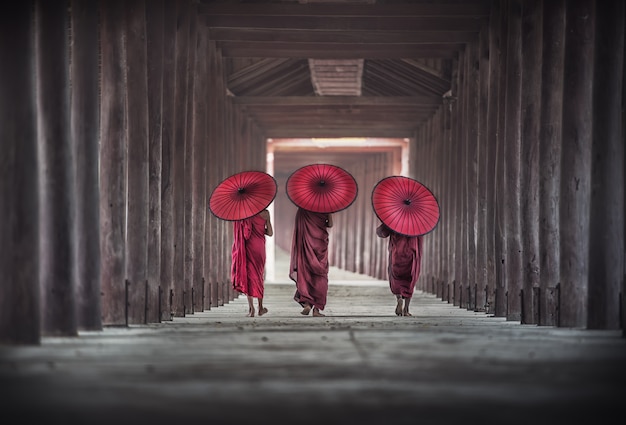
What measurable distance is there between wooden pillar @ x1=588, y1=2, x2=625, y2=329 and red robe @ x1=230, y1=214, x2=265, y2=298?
182 inches

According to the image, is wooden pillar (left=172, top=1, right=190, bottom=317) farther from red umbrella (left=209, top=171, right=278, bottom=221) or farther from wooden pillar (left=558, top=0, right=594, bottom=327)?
wooden pillar (left=558, top=0, right=594, bottom=327)

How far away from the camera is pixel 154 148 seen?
436 inches

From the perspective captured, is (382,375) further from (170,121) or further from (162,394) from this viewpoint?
(170,121)

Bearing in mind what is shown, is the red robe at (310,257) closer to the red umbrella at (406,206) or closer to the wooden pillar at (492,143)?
the red umbrella at (406,206)

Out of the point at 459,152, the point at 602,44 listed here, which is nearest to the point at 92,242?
the point at 602,44

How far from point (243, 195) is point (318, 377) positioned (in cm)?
635

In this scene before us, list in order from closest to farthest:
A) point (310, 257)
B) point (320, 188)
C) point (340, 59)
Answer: point (320, 188), point (310, 257), point (340, 59)

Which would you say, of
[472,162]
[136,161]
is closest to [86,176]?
[136,161]

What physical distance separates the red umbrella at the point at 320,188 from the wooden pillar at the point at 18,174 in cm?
492

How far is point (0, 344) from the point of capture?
727 cm

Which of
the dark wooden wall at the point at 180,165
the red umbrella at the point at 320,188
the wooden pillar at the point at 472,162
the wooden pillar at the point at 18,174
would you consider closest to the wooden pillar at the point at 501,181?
the dark wooden wall at the point at 180,165

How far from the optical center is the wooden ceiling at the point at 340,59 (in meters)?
14.5

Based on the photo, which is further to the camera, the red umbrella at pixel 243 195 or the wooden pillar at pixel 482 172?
the wooden pillar at pixel 482 172

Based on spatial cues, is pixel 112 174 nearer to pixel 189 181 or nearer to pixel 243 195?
pixel 243 195
